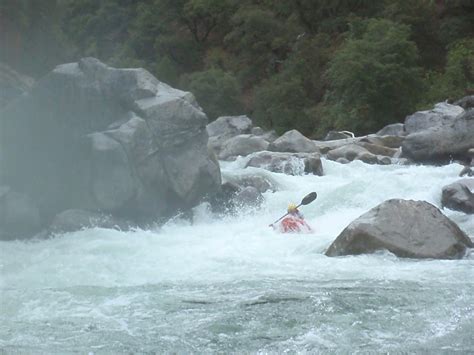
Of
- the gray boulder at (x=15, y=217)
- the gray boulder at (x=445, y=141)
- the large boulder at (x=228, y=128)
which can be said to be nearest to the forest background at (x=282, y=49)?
the large boulder at (x=228, y=128)

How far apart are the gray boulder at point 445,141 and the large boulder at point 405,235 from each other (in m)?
7.37

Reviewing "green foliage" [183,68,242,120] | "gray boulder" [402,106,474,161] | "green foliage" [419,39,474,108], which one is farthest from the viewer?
"green foliage" [183,68,242,120]

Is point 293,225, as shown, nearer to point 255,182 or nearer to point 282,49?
point 255,182

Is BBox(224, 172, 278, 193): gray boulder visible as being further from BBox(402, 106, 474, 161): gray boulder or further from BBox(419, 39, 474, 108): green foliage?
BBox(419, 39, 474, 108): green foliage

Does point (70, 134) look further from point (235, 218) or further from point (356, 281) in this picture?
point (356, 281)

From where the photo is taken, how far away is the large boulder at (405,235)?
28.8 feet

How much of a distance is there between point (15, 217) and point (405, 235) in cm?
568

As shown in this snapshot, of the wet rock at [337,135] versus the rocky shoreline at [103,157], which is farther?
the wet rock at [337,135]

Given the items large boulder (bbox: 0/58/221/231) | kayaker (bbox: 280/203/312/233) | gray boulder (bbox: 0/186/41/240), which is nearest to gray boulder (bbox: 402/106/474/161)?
large boulder (bbox: 0/58/221/231)

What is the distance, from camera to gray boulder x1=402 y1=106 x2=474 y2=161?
16156mm

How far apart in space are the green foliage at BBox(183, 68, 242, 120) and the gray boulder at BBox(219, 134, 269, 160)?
9.42m

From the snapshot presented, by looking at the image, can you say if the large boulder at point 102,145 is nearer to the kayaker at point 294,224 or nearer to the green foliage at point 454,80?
the kayaker at point 294,224

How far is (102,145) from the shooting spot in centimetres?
1145

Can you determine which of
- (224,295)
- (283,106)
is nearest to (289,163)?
(224,295)
